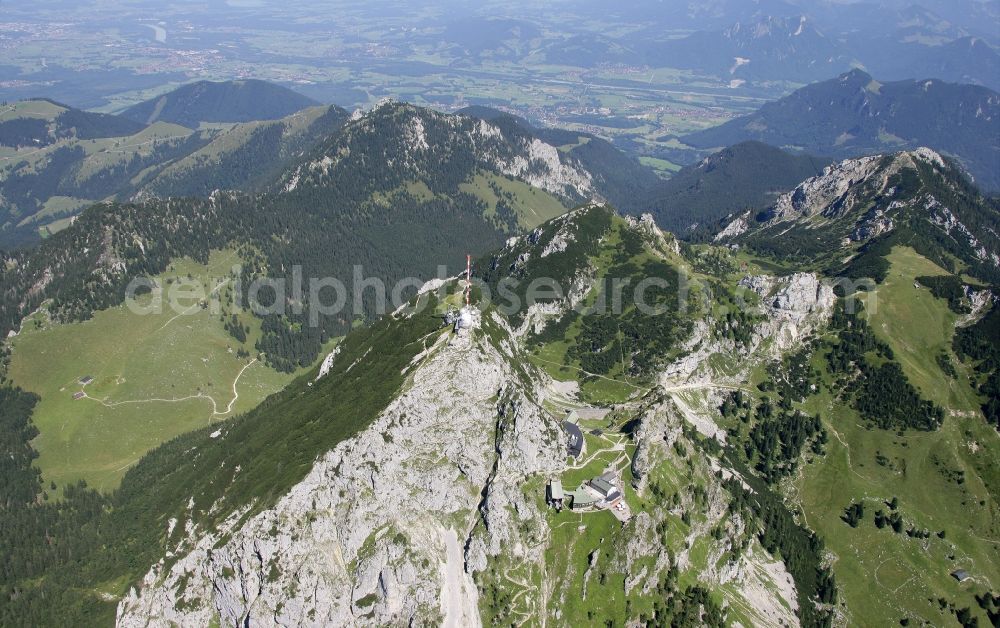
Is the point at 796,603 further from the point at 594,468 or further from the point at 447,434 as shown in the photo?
the point at 447,434

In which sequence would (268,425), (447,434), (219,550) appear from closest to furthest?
(219,550)
(447,434)
(268,425)

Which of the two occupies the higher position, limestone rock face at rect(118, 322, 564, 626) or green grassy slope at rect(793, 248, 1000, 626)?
limestone rock face at rect(118, 322, 564, 626)

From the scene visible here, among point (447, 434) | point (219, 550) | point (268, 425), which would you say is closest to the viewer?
point (219, 550)

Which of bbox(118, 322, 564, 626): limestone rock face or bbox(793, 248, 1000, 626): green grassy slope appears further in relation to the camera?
bbox(793, 248, 1000, 626): green grassy slope

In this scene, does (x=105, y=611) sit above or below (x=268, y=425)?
below

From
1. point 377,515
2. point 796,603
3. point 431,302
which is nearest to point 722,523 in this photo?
point 796,603

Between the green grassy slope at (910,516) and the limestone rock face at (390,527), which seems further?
the green grassy slope at (910,516)

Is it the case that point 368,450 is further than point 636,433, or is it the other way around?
point 636,433

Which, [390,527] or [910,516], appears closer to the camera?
[390,527]

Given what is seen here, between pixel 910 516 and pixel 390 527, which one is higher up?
pixel 390 527

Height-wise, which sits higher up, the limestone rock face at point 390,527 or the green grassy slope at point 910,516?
the limestone rock face at point 390,527

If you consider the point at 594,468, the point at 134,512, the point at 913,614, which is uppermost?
the point at 594,468
